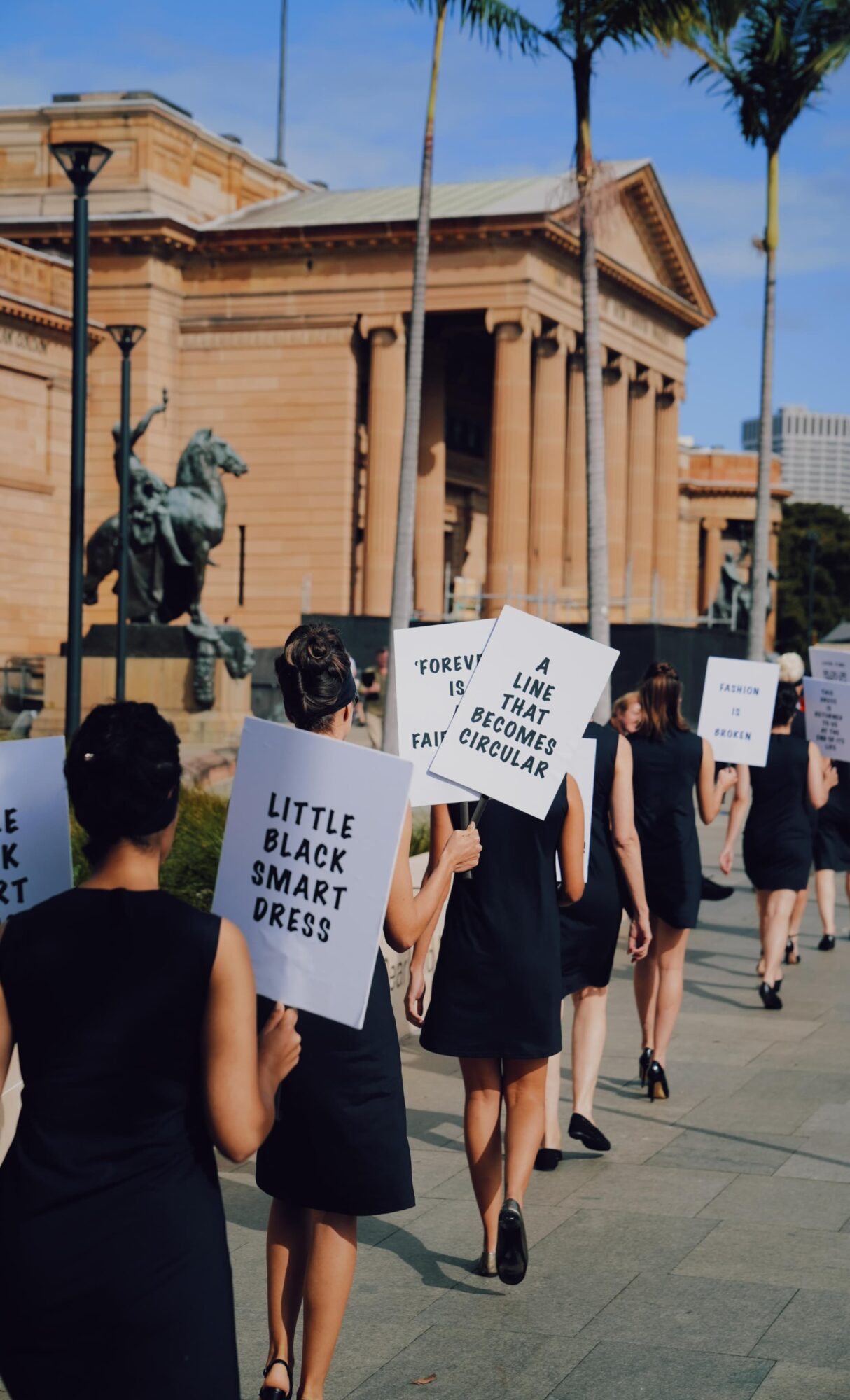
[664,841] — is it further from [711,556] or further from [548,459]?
[711,556]

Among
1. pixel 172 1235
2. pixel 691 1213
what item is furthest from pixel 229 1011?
pixel 691 1213

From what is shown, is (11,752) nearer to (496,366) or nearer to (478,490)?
(496,366)

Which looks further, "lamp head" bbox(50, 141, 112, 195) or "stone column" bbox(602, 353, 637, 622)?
"stone column" bbox(602, 353, 637, 622)

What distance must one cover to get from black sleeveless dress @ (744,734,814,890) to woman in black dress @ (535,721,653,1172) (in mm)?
3265

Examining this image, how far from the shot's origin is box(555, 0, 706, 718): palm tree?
21.9 metres

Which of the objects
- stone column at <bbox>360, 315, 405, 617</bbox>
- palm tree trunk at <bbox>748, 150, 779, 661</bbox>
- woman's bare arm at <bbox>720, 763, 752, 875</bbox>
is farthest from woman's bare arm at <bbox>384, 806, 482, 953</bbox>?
stone column at <bbox>360, 315, 405, 617</bbox>

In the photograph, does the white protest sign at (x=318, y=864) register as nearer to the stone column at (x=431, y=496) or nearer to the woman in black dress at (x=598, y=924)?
the woman in black dress at (x=598, y=924)

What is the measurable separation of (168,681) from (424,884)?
79.0ft

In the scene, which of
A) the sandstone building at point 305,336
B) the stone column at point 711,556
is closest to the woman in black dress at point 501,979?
the sandstone building at point 305,336

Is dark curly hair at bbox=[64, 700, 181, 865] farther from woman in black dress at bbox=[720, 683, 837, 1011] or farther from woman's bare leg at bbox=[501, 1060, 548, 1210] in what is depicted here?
woman in black dress at bbox=[720, 683, 837, 1011]

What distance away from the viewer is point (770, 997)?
10633mm

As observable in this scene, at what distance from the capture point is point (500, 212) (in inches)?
1929

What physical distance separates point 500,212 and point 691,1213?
45088mm

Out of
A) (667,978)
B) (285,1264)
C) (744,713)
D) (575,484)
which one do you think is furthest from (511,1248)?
(575,484)
